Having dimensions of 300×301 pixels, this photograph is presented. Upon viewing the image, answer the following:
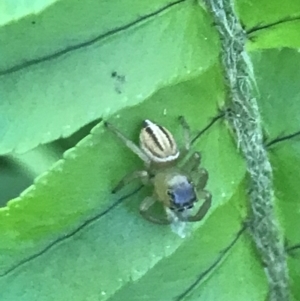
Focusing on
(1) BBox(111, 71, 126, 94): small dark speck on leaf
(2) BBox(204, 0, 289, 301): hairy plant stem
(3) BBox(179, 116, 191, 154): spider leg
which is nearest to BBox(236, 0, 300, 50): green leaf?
(2) BBox(204, 0, 289, 301): hairy plant stem

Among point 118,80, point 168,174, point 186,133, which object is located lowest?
point 168,174

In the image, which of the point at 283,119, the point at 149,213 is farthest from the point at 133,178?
the point at 283,119

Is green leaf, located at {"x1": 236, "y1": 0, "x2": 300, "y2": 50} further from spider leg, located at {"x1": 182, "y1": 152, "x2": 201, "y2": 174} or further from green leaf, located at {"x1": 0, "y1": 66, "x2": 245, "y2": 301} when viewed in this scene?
spider leg, located at {"x1": 182, "y1": 152, "x2": 201, "y2": 174}

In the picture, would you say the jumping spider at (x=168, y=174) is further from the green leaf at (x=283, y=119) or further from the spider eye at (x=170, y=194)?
the green leaf at (x=283, y=119)

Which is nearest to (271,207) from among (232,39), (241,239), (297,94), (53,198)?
(241,239)

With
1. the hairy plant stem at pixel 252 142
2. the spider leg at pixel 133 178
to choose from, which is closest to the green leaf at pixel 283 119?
the hairy plant stem at pixel 252 142

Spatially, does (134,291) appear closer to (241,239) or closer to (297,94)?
(241,239)

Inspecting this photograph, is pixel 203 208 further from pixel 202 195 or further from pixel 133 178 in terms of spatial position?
pixel 133 178
